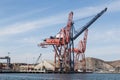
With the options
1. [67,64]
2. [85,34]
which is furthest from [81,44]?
[67,64]

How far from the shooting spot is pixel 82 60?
187 meters

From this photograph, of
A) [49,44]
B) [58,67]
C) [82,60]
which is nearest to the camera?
[49,44]

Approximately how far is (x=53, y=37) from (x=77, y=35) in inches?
382

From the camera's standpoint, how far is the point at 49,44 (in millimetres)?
161500

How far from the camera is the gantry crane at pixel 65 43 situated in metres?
161

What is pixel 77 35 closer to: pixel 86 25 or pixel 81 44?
pixel 86 25

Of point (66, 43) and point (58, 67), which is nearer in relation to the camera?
point (66, 43)

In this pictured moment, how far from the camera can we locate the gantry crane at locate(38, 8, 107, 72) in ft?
529

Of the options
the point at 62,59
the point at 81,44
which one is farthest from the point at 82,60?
the point at 62,59

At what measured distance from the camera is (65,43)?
532 ft

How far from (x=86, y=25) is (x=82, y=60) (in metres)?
24.3

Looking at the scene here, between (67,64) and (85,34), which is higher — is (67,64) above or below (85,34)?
below

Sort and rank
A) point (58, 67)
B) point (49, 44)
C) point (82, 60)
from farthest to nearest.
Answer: point (82, 60)
point (58, 67)
point (49, 44)

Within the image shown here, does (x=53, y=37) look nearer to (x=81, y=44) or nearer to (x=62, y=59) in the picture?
(x=62, y=59)
